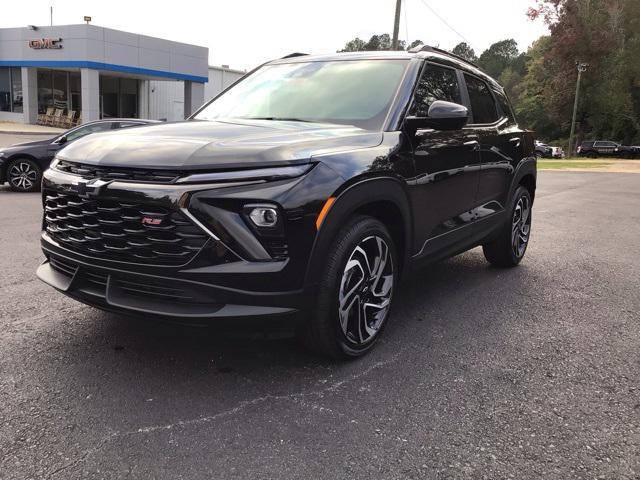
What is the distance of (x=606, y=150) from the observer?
47.8 meters

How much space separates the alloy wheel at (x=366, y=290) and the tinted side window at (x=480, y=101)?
199cm

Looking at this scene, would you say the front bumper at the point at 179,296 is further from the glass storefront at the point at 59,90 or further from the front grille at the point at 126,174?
the glass storefront at the point at 59,90

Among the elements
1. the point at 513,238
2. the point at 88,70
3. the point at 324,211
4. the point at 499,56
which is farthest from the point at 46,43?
the point at 499,56

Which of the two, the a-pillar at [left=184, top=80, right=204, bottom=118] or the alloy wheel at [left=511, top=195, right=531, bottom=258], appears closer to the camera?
the alloy wheel at [left=511, top=195, right=531, bottom=258]

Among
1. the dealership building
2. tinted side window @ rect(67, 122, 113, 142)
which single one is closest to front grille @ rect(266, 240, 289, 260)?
tinted side window @ rect(67, 122, 113, 142)

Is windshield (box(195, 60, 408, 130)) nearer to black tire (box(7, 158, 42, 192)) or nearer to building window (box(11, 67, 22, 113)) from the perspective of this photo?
black tire (box(7, 158, 42, 192))

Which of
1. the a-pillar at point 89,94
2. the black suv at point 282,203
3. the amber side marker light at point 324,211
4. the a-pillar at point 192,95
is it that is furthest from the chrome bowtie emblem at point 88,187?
the a-pillar at point 192,95

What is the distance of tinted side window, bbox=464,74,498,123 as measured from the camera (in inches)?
194

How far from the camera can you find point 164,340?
3582 mm

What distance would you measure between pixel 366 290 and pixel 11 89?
39.1 m

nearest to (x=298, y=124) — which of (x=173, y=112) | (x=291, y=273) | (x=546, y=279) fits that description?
(x=291, y=273)

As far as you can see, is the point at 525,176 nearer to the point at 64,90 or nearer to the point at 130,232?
the point at 130,232

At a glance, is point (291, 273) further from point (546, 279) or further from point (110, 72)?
point (110, 72)

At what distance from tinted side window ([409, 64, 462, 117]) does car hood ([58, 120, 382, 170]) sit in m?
0.67
